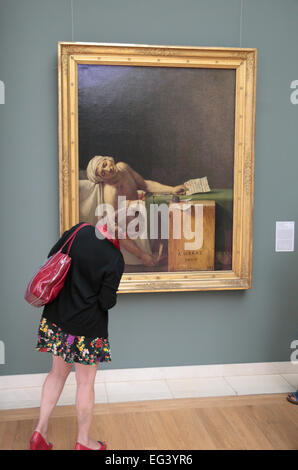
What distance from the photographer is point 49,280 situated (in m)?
2.68

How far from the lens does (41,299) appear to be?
2721mm

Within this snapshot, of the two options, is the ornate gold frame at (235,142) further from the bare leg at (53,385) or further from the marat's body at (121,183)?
the bare leg at (53,385)

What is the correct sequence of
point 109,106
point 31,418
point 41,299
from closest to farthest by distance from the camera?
point 41,299 → point 31,418 → point 109,106

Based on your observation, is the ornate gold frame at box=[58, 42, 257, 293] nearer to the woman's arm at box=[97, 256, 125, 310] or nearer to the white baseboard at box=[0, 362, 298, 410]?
the white baseboard at box=[0, 362, 298, 410]

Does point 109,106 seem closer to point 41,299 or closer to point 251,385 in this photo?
point 41,299

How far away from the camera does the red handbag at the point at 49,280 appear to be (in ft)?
8.80

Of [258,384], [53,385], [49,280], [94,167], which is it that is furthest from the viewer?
[258,384]

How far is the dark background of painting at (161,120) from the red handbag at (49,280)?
131 centimetres

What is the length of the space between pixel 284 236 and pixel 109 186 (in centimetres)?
162

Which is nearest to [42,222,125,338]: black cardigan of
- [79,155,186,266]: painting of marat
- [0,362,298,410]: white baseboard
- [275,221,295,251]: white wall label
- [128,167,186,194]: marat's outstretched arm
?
[79,155,186,266]: painting of marat

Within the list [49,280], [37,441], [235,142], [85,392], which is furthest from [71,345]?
[235,142]

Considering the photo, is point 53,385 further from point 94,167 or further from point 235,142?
point 235,142
